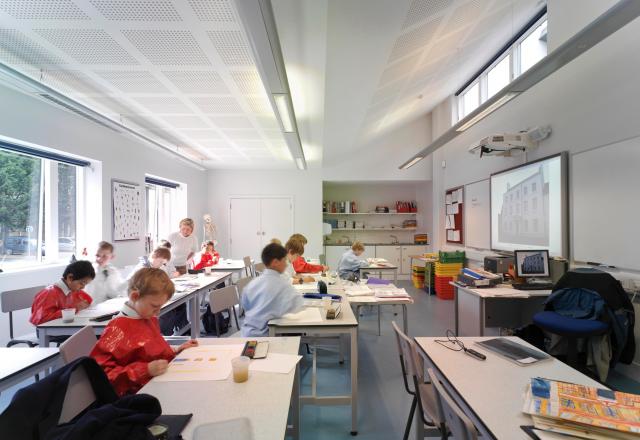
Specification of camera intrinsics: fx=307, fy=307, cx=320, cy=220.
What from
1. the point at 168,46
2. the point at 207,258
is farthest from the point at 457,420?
the point at 207,258

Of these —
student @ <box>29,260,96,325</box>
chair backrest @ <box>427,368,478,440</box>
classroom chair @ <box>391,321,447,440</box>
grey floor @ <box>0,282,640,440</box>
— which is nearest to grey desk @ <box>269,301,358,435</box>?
grey floor @ <box>0,282,640,440</box>

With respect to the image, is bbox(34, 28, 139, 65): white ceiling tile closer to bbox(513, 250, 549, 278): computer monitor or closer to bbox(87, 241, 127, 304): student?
bbox(87, 241, 127, 304): student

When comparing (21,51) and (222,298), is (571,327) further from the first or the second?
(21,51)

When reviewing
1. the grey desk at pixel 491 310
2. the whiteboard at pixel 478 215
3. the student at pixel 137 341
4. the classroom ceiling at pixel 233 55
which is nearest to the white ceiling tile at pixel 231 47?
the classroom ceiling at pixel 233 55

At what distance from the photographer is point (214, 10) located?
7.23 feet

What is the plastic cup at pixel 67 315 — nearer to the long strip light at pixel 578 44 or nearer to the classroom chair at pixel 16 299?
the classroom chair at pixel 16 299

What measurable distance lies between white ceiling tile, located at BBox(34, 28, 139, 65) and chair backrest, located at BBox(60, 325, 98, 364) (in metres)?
2.26

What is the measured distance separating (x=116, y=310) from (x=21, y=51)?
7.89 ft

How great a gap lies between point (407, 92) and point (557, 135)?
2405 millimetres

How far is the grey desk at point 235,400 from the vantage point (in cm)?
115

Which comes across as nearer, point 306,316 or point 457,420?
point 457,420

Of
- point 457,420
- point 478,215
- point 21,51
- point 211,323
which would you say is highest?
point 21,51

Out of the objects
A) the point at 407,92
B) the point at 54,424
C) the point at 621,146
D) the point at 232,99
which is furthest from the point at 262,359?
the point at 407,92

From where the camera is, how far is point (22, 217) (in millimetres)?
3742
